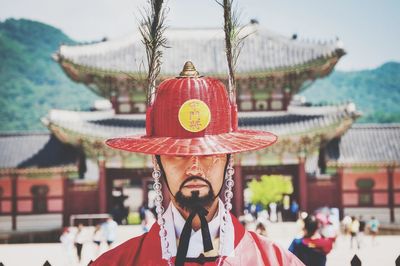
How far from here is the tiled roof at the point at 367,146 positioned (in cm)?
1762

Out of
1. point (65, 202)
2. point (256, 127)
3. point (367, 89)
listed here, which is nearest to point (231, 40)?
point (256, 127)

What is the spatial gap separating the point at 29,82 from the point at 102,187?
5963cm

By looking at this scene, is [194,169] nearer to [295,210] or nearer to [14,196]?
[295,210]

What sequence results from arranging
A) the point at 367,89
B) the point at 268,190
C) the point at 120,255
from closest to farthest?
1. the point at 120,255
2. the point at 268,190
3. the point at 367,89

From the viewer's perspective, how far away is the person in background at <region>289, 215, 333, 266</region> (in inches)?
182

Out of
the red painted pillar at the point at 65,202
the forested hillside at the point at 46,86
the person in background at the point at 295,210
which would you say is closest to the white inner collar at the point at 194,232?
the person in background at the point at 295,210

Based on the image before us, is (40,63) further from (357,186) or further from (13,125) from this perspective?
(357,186)

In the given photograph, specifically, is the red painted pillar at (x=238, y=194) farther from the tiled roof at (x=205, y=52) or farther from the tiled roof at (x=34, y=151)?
the tiled roof at (x=34, y=151)

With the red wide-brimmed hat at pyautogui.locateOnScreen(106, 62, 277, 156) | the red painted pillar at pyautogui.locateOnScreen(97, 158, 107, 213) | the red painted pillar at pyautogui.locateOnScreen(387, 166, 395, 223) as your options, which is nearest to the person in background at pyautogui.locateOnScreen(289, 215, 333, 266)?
the red wide-brimmed hat at pyautogui.locateOnScreen(106, 62, 277, 156)

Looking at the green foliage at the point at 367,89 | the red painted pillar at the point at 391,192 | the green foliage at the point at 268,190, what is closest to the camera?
the red painted pillar at the point at 391,192

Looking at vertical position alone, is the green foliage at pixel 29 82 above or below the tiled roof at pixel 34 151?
above

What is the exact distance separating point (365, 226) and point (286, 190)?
17.1ft

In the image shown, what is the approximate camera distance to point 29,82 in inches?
2852

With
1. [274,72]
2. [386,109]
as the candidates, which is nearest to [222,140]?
[274,72]
